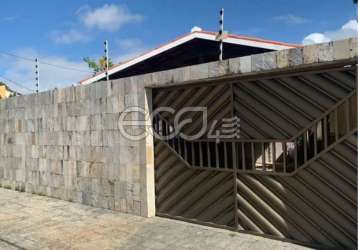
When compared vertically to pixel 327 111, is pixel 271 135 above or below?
below

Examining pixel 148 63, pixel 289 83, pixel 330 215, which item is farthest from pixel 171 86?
pixel 148 63

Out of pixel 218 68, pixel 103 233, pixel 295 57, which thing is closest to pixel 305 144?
pixel 295 57

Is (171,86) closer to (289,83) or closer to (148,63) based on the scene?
(289,83)

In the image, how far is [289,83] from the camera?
5.03 meters

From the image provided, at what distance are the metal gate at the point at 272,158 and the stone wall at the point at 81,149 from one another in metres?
0.70

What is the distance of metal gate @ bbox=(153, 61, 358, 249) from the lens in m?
4.64

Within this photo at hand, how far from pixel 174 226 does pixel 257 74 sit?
2.94 metres

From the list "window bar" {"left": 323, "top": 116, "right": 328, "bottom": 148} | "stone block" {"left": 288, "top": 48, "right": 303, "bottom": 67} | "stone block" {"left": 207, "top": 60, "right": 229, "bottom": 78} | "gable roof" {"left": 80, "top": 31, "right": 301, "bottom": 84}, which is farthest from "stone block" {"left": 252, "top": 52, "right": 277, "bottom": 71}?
"gable roof" {"left": 80, "top": 31, "right": 301, "bottom": 84}

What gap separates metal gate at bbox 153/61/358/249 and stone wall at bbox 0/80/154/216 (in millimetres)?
697

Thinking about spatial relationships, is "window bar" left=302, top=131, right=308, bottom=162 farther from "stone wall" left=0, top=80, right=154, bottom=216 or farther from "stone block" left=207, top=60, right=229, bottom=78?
"stone wall" left=0, top=80, right=154, bottom=216

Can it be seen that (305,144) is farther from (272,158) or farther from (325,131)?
(272,158)

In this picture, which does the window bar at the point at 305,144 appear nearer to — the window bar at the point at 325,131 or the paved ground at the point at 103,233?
the window bar at the point at 325,131

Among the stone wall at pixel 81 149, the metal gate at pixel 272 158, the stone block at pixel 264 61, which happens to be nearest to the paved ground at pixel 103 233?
the metal gate at pixel 272 158

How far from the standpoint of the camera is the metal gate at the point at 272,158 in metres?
4.64
